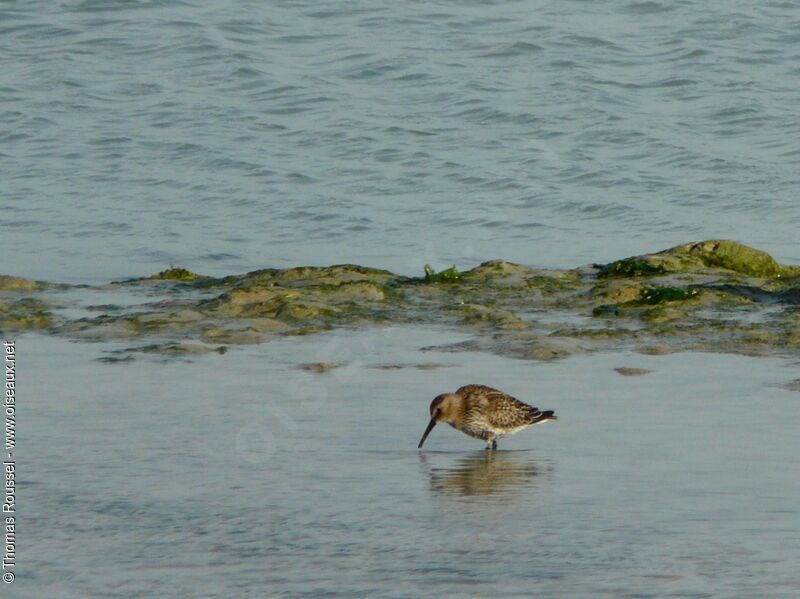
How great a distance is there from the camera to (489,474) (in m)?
10.8

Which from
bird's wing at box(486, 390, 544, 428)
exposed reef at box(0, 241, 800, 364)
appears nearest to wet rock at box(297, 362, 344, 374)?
exposed reef at box(0, 241, 800, 364)

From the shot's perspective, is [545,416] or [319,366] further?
[319,366]

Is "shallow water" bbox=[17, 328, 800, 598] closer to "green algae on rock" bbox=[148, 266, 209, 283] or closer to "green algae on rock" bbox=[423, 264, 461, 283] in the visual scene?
"green algae on rock" bbox=[423, 264, 461, 283]

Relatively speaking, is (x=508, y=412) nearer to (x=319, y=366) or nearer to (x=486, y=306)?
(x=319, y=366)

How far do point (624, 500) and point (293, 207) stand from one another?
15759 millimetres

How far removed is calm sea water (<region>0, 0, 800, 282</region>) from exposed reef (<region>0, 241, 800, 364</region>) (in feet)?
7.76

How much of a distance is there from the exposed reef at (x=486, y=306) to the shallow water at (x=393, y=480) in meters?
0.73

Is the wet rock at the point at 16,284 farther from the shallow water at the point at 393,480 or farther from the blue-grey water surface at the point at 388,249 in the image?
the shallow water at the point at 393,480

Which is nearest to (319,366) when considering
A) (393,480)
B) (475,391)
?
(475,391)

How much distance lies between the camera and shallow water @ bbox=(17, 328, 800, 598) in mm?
8328

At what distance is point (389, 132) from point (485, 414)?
1827 centimetres

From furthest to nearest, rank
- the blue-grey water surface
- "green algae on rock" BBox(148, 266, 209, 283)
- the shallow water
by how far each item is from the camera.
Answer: "green algae on rock" BBox(148, 266, 209, 283) → the blue-grey water surface → the shallow water

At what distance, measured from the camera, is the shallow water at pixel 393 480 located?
833 centimetres

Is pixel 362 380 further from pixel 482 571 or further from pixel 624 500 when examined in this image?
pixel 482 571
